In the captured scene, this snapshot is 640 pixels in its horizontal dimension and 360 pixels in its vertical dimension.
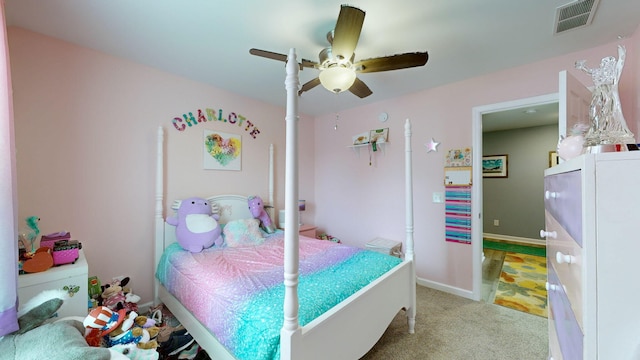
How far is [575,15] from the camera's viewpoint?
5.45 feet

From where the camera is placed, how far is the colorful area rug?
2.48 meters

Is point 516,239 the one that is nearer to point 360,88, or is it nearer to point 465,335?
point 465,335

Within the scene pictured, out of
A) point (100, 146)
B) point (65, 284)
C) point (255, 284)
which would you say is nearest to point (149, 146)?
point (100, 146)

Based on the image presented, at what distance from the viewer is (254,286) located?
157 centimetres

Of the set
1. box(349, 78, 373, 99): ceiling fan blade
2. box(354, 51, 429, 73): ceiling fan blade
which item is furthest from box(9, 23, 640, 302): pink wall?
box(354, 51, 429, 73): ceiling fan blade

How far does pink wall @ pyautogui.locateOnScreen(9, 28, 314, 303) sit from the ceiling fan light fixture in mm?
1373

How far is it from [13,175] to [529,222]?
6875 millimetres

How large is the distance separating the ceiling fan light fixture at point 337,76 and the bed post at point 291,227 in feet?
2.06

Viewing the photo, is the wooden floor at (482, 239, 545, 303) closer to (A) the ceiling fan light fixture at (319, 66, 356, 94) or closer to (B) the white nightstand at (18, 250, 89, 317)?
(A) the ceiling fan light fixture at (319, 66, 356, 94)

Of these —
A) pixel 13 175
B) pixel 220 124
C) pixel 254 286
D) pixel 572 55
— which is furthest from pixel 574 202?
pixel 220 124

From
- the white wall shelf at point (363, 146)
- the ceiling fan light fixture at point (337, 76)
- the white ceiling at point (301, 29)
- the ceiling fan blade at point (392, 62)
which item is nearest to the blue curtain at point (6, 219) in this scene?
the white ceiling at point (301, 29)

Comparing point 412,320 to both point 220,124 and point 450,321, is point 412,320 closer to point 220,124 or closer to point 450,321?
point 450,321

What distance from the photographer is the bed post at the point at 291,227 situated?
1061mm

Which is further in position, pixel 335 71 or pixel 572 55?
pixel 572 55
